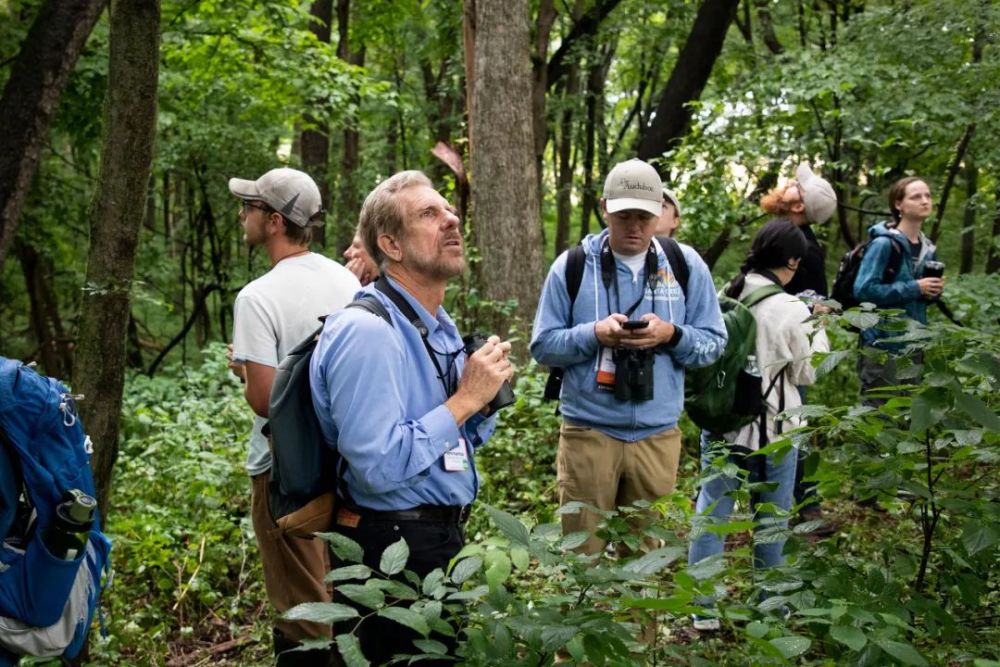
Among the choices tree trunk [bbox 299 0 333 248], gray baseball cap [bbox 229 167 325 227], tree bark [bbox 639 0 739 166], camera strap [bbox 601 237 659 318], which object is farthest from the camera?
tree trunk [bbox 299 0 333 248]

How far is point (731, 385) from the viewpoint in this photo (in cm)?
450

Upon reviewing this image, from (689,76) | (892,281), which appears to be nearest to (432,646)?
(892,281)

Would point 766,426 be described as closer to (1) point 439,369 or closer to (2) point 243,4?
(1) point 439,369

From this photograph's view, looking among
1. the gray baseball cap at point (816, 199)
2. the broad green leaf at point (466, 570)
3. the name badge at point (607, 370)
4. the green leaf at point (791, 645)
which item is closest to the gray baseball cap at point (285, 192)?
the name badge at point (607, 370)

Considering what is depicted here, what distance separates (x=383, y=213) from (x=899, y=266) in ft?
15.6

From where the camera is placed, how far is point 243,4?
11219mm

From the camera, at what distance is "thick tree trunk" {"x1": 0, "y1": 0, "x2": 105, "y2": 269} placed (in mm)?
6781

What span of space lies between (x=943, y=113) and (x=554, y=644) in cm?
839

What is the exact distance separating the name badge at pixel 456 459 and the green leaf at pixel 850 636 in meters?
1.12

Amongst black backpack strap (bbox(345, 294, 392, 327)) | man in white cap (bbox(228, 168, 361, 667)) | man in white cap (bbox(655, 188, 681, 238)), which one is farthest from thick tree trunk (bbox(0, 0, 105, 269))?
black backpack strap (bbox(345, 294, 392, 327))

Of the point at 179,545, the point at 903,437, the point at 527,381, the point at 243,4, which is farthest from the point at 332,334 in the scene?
the point at 243,4

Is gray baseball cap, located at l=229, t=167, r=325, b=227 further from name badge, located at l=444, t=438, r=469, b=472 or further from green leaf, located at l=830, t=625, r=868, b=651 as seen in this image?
green leaf, located at l=830, t=625, r=868, b=651

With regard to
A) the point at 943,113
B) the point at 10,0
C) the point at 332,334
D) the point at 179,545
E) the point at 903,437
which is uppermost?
the point at 10,0

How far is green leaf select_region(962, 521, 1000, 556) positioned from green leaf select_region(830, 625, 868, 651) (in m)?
0.52
